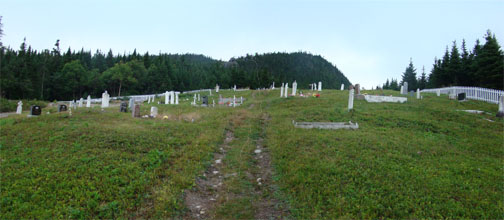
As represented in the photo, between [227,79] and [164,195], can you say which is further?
[227,79]

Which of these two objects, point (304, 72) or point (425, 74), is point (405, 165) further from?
point (304, 72)

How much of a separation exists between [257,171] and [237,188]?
140 centimetres

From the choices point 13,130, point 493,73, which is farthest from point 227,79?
point 13,130

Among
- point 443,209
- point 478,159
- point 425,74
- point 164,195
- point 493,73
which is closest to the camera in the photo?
point 443,209

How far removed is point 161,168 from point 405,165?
702 cm

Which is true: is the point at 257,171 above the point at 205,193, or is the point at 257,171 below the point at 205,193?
above

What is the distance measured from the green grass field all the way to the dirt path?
196 millimetres

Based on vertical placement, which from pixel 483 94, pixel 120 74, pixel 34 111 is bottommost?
pixel 34 111

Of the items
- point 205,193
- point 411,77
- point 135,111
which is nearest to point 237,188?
point 205,193

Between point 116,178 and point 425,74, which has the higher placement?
point 425,74

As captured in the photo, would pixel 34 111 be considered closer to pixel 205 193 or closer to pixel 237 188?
pixel 205 193

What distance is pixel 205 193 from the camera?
6.74m

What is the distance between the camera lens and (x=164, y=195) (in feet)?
19.9

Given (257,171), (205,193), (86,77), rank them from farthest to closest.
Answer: (86,77)
(257,171)
(205,193)
